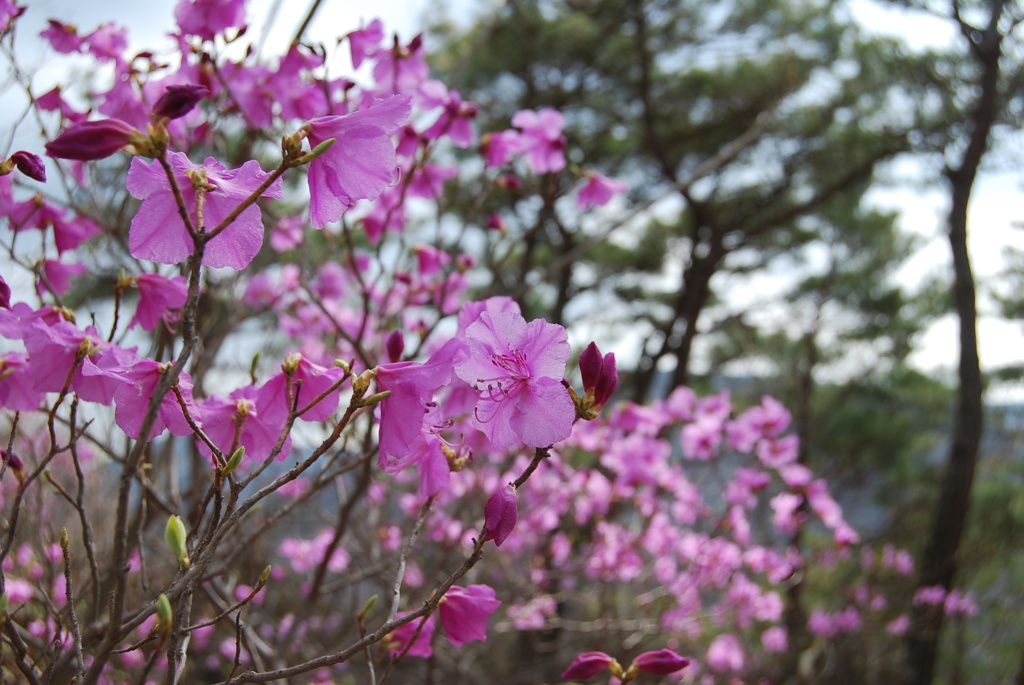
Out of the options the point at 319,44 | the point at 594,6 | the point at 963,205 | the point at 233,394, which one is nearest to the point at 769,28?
the point at 594,6

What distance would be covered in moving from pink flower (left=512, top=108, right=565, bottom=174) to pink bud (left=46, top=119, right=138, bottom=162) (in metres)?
1.22

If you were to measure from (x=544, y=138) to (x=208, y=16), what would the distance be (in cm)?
77

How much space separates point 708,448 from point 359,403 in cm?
276

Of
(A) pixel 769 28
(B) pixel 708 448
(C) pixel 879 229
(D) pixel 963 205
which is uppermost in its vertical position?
(A) pixel 769 28

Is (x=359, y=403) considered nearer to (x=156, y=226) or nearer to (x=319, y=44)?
(x=156, y=226)

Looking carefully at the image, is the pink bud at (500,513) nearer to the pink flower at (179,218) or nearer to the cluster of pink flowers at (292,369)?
the cluster of pink flowers at (292,369)

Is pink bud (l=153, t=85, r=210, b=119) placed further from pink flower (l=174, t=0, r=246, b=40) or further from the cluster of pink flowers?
pink flower (l=174, t=0, r=246, b=40)

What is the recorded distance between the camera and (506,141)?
1.74m

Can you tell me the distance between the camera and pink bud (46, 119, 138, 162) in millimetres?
558

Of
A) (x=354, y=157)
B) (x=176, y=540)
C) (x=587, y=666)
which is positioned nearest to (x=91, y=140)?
(x=354, y=157)

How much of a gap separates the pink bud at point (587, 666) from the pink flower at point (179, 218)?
0.56 metres

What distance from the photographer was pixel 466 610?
2.67ft

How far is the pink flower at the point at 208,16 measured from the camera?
4.25 ft

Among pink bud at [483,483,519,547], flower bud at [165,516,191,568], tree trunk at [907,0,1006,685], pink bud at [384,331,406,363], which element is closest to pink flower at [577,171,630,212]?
pink bud at [384,331,406,363]
